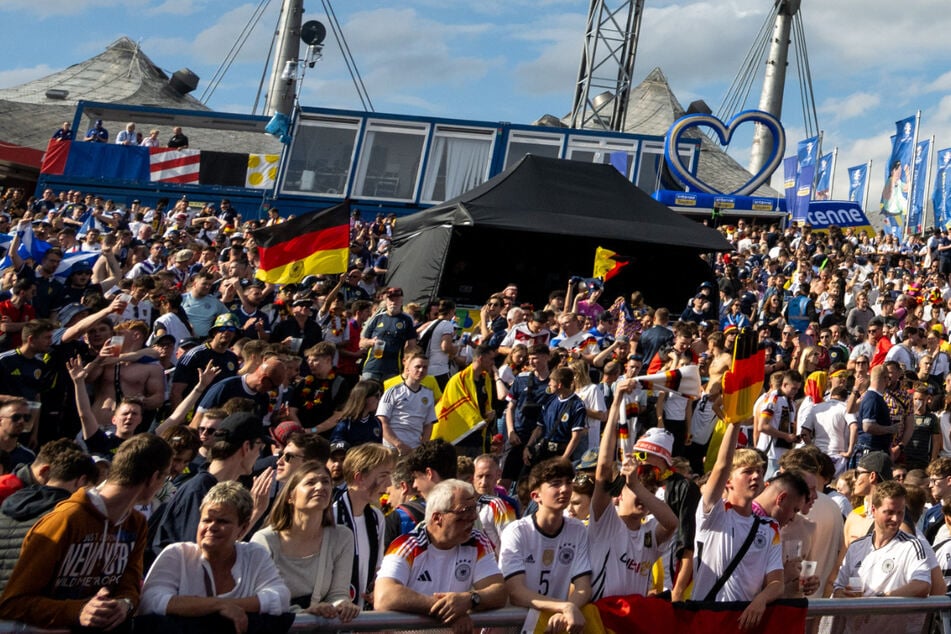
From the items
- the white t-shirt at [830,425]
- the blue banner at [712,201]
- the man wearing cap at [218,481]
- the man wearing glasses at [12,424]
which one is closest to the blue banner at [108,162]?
the blue banner at [712,201]

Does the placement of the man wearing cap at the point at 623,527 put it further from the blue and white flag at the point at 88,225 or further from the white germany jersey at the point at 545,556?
the blue and white flag at the point at 88,225

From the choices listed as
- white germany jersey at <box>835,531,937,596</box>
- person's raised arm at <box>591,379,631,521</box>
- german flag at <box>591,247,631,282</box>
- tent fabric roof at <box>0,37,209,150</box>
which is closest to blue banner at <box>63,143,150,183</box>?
tent fabric roof at <box>0,37,209,150</box>

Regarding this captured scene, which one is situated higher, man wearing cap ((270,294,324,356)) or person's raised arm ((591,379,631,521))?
man wearing cap ((270,294,324,356))

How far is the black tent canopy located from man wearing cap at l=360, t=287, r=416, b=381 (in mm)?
5773

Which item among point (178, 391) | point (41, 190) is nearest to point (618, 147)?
point (41, 190)

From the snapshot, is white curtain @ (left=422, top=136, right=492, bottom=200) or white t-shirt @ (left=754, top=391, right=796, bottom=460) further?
white curtain @ (left=422, top=136, right=492, bottom=200)

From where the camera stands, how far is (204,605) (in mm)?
4324

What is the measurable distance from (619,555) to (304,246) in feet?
26.9

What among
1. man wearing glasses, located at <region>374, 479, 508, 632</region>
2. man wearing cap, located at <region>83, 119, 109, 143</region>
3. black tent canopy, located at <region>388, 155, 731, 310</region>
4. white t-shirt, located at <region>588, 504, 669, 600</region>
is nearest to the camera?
man wearing glasses, located at <region>374, 479, 508, 632</region>

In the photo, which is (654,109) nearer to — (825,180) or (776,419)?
(825,180)

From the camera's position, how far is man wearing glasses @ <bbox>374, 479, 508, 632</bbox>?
198 inches

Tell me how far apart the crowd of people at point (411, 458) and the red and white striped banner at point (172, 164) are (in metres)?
11.9

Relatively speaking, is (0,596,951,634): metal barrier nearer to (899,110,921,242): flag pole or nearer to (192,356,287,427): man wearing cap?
(192,356,287,427): man wearing cap

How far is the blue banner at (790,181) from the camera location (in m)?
30.4
